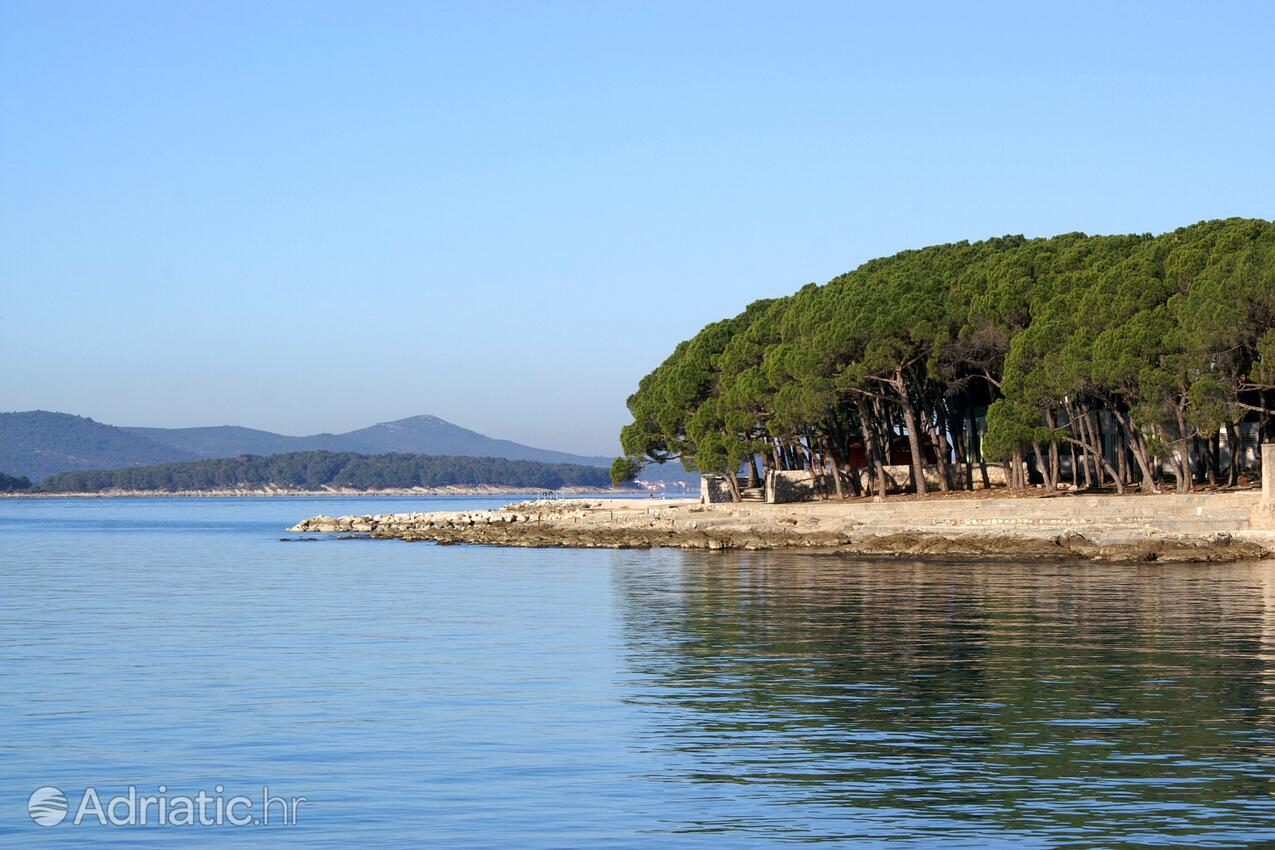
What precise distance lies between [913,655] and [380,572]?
3356 cm

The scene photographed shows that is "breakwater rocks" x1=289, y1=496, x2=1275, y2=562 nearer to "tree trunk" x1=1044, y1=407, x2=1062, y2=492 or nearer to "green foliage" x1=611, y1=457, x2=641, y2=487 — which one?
"tree trunk" x1=1044, y1=407, x2=1062, y2=492

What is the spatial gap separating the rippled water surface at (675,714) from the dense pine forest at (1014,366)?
54.3 feet

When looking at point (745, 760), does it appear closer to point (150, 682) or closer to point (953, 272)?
point (150, 682)

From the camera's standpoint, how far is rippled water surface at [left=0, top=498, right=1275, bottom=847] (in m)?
15.1

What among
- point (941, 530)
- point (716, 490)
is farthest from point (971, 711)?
point (716, 490)

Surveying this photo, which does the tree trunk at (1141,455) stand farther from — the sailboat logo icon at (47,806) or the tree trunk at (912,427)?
the sailboat logo icon at (47,806)

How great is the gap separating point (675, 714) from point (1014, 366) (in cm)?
4620

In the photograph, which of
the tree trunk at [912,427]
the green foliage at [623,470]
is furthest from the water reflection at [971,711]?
the green foliage at [623,470]

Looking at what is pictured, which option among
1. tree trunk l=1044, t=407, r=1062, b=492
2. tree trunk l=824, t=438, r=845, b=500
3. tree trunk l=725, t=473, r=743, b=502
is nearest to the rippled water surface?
tree trunk l=1044, t=407, r=1062, b=492

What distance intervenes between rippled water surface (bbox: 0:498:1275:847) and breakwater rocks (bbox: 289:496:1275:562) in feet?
34.5

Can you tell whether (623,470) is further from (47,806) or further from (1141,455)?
(47,806)

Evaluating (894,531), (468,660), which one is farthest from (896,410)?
(468,660)

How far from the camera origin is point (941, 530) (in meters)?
60.6

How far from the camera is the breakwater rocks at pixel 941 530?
5312 centimetres
